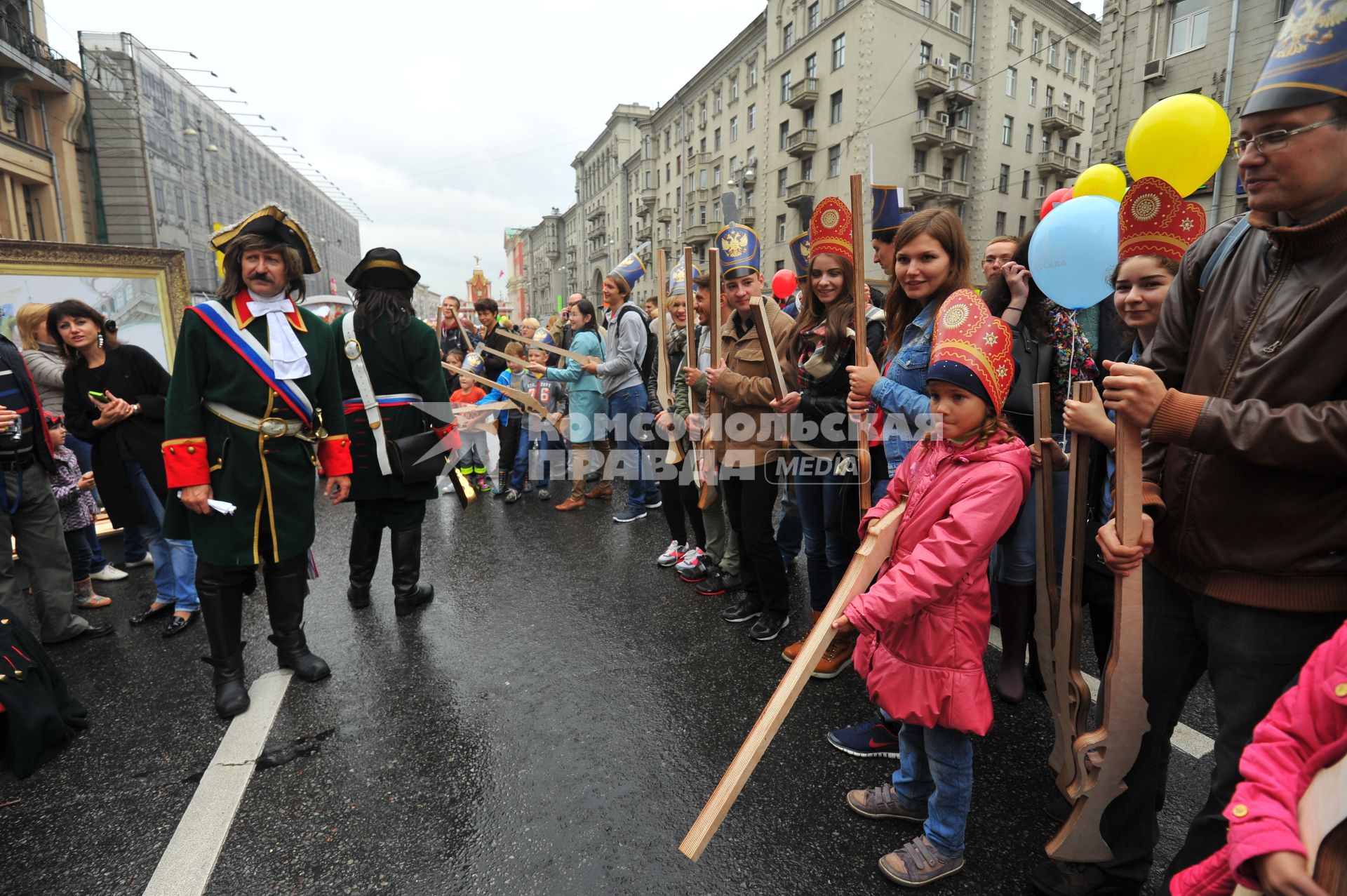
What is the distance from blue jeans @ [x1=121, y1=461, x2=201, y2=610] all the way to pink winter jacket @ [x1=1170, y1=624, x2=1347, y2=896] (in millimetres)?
4634

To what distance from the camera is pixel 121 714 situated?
290 centimetres

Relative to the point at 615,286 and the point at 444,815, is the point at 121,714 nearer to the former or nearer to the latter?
the point at 444,815

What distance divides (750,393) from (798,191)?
3288cm

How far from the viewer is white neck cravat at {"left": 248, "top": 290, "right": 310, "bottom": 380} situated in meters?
2.97

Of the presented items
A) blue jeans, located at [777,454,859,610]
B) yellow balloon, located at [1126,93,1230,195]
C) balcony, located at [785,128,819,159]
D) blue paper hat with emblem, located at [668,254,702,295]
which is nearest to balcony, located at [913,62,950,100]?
balcony, located at [785,128,819,159]

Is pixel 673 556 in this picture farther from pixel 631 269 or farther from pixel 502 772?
pixel 631 269

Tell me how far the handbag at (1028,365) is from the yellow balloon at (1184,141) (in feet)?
2.39

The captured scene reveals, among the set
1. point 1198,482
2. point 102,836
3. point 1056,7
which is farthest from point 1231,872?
point 1056,7

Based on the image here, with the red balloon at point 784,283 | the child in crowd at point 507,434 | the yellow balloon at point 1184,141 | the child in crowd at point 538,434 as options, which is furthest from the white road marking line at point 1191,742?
the red balloon at point 784,283

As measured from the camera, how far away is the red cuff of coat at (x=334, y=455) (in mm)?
3270

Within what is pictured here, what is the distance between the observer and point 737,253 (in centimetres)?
354

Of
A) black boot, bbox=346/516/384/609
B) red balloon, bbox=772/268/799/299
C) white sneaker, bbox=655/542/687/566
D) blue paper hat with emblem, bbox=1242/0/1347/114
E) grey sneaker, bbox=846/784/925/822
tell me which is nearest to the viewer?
blue paper hat with emblem, bbox=1242/0/1347/114

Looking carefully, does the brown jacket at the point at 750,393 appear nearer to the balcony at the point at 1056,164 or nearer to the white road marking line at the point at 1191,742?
the white road marking line at the point at 1191,742

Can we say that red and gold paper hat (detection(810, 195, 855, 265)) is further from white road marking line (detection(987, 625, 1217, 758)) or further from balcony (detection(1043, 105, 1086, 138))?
balcony (detection(1043, 105, 1086, 138))
